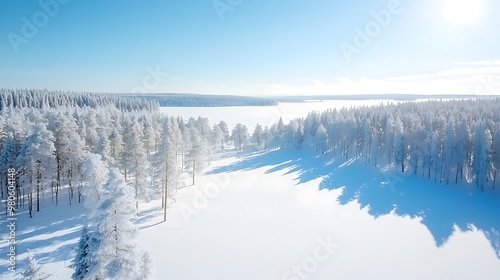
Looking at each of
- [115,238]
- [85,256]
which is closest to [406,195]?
[115,238]

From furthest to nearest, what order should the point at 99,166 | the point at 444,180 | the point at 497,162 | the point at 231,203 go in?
the point at 444,180 → the point at 497,162 → the point at 231,203 → the point at 99,166

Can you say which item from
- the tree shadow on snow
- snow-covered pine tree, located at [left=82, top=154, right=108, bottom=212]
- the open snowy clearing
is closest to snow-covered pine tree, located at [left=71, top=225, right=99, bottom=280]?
the open snowy clearing

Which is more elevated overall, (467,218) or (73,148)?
(73,148)

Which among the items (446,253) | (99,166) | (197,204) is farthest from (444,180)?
(99,166)

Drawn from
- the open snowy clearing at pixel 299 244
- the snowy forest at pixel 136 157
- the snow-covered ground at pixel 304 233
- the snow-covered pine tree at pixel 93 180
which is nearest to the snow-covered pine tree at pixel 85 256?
the snowy forest at pixel 136 157

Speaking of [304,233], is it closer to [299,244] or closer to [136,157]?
[299,244]

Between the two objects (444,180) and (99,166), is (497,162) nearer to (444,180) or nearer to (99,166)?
(444,180)
